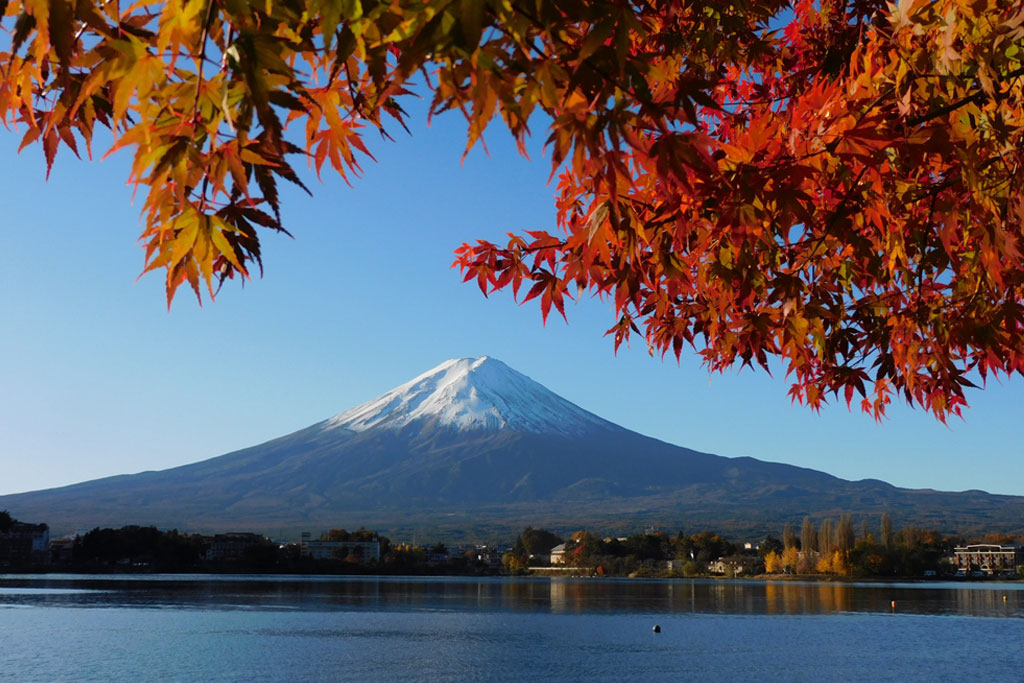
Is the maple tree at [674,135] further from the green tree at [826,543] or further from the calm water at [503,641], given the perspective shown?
the green tree at [826,543]

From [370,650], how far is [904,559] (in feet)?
460

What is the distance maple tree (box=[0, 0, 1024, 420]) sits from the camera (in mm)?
2197

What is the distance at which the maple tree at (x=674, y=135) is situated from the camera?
220cm

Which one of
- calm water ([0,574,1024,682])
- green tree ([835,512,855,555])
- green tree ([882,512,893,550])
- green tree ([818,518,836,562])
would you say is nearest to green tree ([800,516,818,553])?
green tree ([818,518,836,562])

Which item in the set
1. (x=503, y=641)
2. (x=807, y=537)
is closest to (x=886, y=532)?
(x=807, y=537)

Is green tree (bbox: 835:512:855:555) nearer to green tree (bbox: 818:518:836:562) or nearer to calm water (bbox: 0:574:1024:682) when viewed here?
green tree (bbox: 818:518:836:562)

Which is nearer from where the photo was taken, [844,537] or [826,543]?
[844,537]

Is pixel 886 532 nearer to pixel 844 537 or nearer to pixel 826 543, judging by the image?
pixel 844 537

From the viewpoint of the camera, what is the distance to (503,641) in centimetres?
6425

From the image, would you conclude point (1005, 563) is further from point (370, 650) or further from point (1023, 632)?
point (370, 650)

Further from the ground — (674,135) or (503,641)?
(674,135)

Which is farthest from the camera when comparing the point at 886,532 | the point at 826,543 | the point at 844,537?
the point at 826,543

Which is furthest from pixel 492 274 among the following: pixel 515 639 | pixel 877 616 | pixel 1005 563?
pixel 1005 563

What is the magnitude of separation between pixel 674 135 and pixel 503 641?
6559 centimetres
